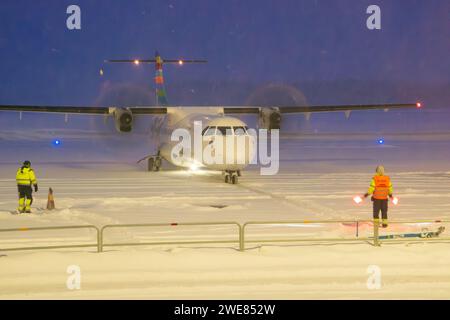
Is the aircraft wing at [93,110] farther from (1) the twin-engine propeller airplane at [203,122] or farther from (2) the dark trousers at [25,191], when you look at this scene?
(2) the dark trousers at [25,191]

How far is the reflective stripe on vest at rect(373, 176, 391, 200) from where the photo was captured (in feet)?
44.5

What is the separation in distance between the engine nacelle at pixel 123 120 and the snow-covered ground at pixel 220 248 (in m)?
3.95

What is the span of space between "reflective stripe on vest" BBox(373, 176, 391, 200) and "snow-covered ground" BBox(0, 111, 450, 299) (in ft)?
2.66

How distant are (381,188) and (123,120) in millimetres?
16820

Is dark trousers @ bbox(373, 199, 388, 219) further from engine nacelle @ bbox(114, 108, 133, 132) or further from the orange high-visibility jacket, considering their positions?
engine nacelle @ bbox(114, 108, 133, 132)

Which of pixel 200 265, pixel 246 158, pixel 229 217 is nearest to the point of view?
pixel 200 265

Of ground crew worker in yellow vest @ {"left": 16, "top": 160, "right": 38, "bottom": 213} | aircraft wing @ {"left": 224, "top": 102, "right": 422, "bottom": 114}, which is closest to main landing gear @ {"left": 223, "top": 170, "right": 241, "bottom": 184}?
aircraft wing @ {"left": 224, "top": 102, "right": 422, "bottom": 114}

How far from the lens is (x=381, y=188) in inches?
535

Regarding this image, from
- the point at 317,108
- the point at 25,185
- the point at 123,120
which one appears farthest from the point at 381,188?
the point at 317,108

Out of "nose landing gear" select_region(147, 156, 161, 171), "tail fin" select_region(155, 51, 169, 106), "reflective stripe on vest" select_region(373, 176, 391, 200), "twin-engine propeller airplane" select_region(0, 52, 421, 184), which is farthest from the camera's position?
"tail fin" select_region(155, 51, 169, 106)

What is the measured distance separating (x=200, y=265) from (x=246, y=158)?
12591 millimetres
